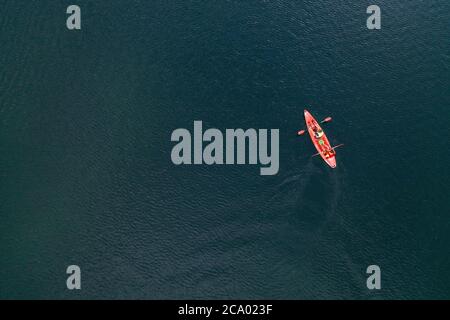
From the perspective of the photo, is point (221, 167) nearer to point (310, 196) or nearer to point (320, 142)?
point (310, 196)

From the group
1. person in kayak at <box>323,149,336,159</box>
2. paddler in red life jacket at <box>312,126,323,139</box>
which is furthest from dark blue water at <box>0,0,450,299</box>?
paddler in red life jacket at <box>312,126,323,139</box>

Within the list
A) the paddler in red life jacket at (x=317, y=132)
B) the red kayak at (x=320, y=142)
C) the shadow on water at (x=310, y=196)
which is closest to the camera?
the shadow on water at (x=310, y=196)

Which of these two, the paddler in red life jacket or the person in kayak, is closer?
the person in kayak

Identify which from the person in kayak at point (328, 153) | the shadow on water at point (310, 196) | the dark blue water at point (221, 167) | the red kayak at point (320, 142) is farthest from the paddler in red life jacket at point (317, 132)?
the shadow on water at point (310, 196)

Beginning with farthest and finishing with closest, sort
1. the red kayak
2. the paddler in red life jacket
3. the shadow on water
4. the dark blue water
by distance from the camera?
the paddler in red life jacket
the red kayak
the shadow on water
the dark blue water

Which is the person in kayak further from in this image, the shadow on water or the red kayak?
the shadow on water

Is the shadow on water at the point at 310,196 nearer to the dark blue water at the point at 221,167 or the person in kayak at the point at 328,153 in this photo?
the dark blue water at the point at 221,167

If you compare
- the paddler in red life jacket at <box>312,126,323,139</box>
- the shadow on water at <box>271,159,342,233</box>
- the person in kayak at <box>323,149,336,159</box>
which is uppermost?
the paddler in red life jacket at <box>312,126,323,139</box>
